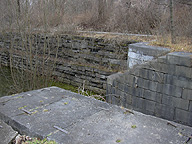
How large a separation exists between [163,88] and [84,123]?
307 centimetres

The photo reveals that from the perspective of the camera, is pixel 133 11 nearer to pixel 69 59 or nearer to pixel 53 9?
pixel 69 59

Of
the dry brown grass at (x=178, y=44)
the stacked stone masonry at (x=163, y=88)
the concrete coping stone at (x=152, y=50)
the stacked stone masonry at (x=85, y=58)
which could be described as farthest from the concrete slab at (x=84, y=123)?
the stacked stone masonry at (x=85, y=58)

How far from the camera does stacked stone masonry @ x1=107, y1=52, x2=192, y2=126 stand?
471 cm

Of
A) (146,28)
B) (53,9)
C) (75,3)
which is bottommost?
(146,28)

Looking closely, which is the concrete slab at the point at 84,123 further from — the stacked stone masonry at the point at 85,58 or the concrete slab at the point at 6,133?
the stacked stone masonry at the point at 85,58

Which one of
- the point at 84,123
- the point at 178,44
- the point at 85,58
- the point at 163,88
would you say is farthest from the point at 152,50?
the point at 85,58

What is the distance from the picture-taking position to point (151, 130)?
2500 mm

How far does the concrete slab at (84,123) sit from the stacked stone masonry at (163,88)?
6.22 feet

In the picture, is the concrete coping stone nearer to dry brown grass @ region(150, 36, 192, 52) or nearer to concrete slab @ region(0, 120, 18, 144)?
dry brown grass @ region(150, 36, 192, 52)

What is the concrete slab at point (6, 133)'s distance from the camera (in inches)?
94.4

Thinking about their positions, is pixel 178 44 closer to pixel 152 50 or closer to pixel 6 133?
pixel 152 50

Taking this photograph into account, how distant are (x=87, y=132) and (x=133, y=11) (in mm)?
10227

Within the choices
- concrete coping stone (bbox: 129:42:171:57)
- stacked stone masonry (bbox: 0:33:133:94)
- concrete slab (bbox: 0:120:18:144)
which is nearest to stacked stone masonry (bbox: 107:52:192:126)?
concrete coping stone (bbox: 129:42:171:57)

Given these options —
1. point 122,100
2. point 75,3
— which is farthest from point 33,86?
point 75,3
